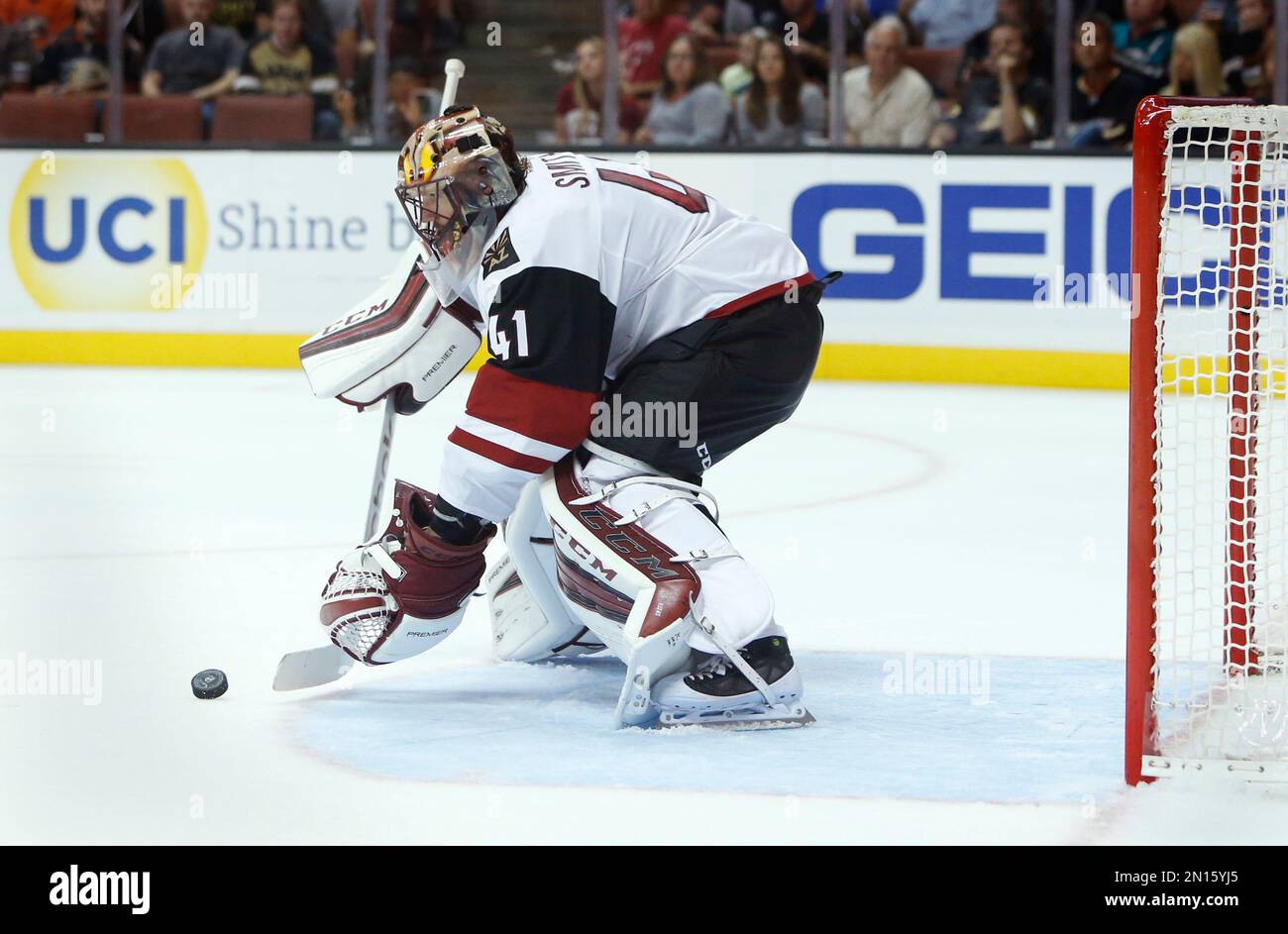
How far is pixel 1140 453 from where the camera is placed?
2455 millimetres

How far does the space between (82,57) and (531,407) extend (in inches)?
267

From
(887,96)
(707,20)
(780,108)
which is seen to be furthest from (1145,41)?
(707,20)

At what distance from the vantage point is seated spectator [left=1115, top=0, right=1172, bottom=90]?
25.8 feet

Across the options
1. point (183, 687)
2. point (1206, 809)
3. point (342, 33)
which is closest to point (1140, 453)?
point (1206, 809)

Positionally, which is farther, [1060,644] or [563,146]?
[563,146]

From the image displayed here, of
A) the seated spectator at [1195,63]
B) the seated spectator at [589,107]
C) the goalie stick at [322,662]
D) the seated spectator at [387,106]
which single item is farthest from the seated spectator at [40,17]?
the goalie stick at [322,662]

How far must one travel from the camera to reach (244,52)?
8.67 meters

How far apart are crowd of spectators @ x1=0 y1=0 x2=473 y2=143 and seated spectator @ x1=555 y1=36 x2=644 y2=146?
65 cm

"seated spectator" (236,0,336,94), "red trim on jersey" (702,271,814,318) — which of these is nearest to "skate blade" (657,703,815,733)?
"red trim on jersey" (702,271,814,318)

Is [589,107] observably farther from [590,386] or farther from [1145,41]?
[590,386]

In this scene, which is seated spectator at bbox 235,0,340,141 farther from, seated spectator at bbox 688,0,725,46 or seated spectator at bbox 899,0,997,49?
seated spectator at bbox 899,0,997,49

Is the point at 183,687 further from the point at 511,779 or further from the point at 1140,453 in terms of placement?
the point at 1140,453

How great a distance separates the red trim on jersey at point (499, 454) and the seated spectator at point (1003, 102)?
5.55 m
